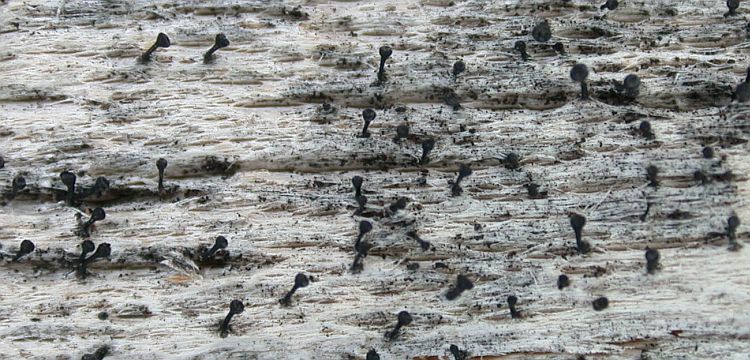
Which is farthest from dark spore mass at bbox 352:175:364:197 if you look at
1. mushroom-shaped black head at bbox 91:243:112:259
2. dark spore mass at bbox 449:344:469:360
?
mushroom-shaped black head at bbox 91:243:112:259

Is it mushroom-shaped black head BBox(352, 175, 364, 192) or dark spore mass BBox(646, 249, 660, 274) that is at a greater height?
mushroom-shaped black head BBox(352, 175, 364, 192)

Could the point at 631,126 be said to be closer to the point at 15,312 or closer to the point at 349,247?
the point at 349,247

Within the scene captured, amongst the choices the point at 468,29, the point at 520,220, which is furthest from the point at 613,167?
the point at 468,29

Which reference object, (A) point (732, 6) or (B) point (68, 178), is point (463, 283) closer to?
(B) point (68, 178)

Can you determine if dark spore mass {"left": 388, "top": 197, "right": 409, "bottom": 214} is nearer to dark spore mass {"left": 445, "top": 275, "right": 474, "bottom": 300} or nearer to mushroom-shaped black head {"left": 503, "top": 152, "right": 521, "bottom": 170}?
dark spore mass {"left": 445, "top": 275, "right": 474, "bottom": 300}

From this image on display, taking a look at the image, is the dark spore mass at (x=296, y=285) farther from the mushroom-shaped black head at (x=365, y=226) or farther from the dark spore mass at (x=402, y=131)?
the dark spore mass at (x=402, y=131)

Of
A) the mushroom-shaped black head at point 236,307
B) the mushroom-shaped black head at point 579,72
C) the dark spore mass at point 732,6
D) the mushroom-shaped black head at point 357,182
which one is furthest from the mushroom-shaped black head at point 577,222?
the dark spore mass at point 732,6
